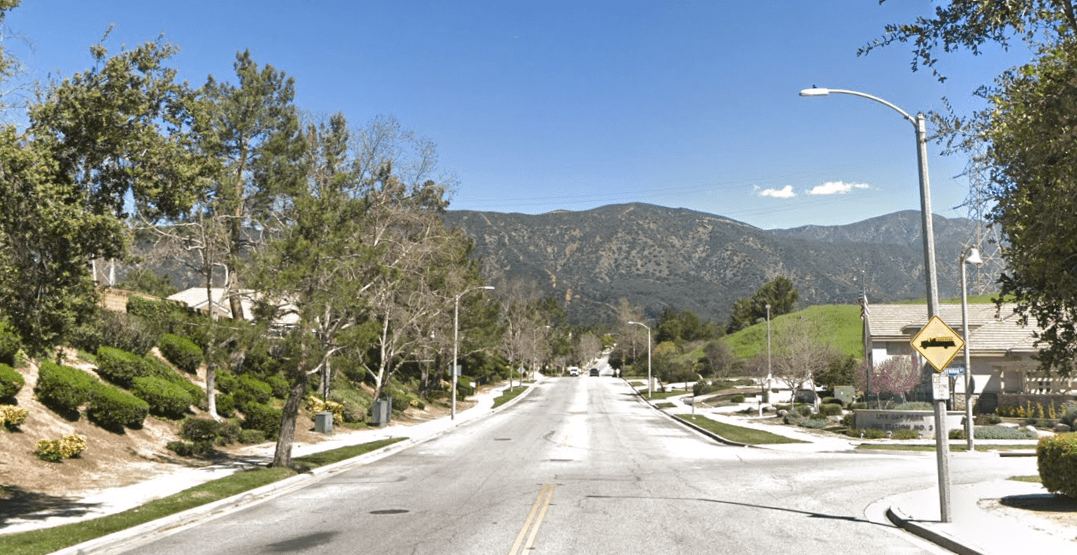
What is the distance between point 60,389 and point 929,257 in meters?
21.8

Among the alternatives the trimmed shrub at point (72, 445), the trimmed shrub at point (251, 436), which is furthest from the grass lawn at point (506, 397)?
the trimmed shrub at point (72, 445)

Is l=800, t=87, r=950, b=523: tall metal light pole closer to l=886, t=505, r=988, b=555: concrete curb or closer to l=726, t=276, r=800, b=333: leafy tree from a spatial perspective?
l=886, t=505, r=988, b=555: concrete curb

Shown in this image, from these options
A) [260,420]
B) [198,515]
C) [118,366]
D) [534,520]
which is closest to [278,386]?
[260,420]

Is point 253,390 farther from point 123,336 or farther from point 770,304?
point 770,304

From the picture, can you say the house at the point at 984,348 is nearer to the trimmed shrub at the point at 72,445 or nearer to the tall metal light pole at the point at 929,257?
the tall metal light pole at the point at 929,257

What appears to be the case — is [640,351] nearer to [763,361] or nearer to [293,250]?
[763,361]

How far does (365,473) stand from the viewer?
2034cm

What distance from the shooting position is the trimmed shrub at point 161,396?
2436cm

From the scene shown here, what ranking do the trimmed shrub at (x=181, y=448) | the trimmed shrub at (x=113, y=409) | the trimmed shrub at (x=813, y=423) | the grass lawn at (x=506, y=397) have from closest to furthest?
1. the trimmed shrub at (x=113, y=409)
2. the trimmed shrub at (x=181, y=448)
3. the trimmed shrub at (x=813, y=423)
4. the grass lawn at (x=506, y=397)

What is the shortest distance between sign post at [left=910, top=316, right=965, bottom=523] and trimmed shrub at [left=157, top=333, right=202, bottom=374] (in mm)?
28617

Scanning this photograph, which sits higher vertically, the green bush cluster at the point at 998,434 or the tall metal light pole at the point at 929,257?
the tall metal light pole at the point at 929,257

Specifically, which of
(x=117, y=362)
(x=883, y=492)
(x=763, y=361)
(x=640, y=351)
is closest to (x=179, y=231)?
(x=117, y=362)

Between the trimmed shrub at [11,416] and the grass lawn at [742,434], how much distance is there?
24533 mm

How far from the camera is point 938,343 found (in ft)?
40.2
